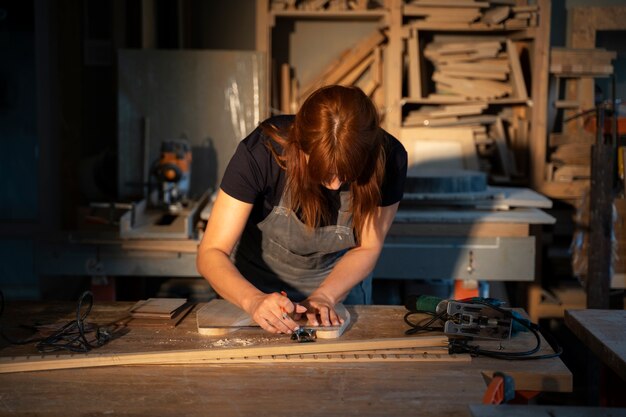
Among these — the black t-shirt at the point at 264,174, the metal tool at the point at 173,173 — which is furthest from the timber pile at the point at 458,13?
the black t-shirt at the point at 264,174

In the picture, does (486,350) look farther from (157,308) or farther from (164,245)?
(164,245)

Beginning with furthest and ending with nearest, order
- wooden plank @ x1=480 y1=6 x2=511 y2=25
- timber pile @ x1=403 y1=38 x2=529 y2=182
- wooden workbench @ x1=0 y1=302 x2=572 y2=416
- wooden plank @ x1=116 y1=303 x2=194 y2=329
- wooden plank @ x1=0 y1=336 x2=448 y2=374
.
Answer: timber pile @ x1=403 y1=38 x2=529 y2=182, wooden plank @ x1=480 y1=6 x2=511 y2=25, wooden plank @ x1=116 y1=303 x2=194 y2=329, wooden plank @ x1=0 y1=336 x2=448 y2=374, wooden workbench @ x1=0 y1=302 x2=572 y2=416

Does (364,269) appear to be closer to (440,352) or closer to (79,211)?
(440,352)

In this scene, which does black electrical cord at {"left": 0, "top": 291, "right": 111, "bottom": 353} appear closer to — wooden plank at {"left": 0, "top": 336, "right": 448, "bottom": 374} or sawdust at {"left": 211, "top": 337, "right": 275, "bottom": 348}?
wooden plank at {"left": 0, "top": 336, "right": 448, "bottom": 374}

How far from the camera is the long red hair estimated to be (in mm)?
2029

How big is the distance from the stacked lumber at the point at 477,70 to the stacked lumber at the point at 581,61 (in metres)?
0.22

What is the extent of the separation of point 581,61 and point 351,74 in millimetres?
1418

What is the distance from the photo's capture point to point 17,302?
100 inches

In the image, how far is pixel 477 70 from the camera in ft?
16.0

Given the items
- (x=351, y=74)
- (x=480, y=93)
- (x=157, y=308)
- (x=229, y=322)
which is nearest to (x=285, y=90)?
(x=351, y=74)

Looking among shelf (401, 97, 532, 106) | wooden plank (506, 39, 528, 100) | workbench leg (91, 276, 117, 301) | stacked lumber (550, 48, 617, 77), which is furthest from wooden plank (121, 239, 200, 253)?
stacked lumber (550, 48, 617, 77)

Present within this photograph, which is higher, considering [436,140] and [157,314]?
[436,140]

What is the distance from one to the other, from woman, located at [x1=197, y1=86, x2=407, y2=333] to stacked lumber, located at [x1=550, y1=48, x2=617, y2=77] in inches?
98.1

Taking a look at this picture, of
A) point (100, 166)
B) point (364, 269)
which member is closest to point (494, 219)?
point (364, 269)
